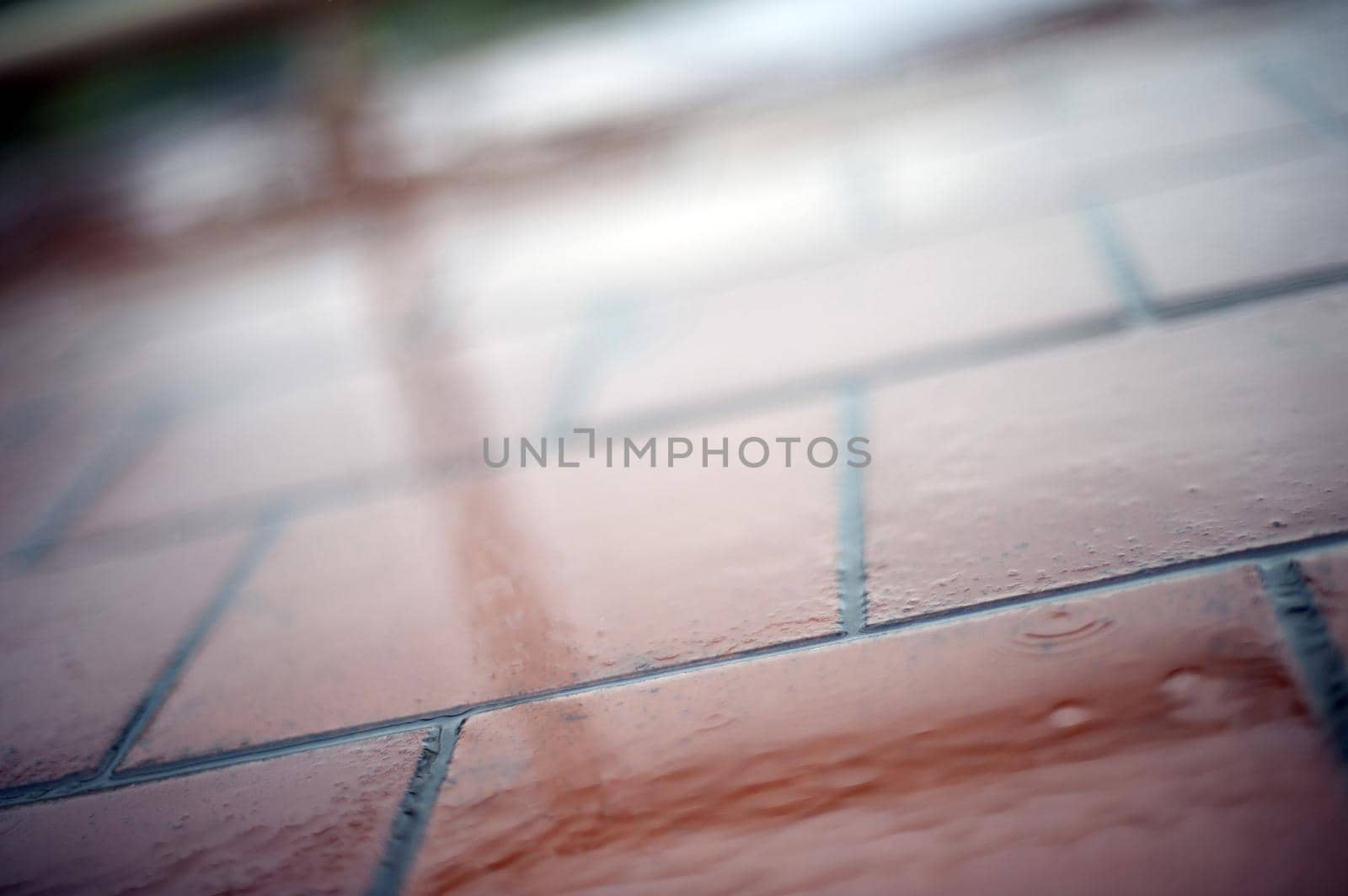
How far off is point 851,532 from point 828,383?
0.22m

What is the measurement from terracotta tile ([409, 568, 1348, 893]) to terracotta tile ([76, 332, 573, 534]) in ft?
1.39

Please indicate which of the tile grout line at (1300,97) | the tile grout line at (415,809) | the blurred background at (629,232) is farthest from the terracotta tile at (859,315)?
the tile grout line at (415,809)

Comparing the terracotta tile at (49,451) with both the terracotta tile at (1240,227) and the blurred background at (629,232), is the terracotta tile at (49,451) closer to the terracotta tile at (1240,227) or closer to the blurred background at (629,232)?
the blurred background at (629,232)

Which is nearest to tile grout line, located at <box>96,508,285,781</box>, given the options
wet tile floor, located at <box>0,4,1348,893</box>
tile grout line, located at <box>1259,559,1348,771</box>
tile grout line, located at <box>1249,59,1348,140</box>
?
wet tile floor, located at <box>0,4,1348,893</box>

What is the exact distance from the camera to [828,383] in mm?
866

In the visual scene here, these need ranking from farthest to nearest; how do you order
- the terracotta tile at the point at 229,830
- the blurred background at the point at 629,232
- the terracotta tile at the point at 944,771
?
1. the blurred background at the point at 629,232
2. the terracotta tile at the point at 229,830
3. the terracotta tile at the point at 944,771

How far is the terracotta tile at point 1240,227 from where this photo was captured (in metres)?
0.84

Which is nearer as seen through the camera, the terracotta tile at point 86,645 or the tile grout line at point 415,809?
the tile grout line at point 415,809

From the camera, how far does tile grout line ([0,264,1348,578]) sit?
2.65ft

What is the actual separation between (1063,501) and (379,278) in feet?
3.33

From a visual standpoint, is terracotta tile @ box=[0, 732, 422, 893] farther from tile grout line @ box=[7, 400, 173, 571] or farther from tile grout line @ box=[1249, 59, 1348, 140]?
tile grout line @ box=[1249, 59, 1348, 140]

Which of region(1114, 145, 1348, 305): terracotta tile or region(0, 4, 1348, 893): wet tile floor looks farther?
region(1114, 145, 1348, 305): terracotta tile

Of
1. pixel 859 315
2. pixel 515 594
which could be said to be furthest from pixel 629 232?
pixel 515 594

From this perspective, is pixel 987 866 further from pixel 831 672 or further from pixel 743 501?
pixel 743 501
